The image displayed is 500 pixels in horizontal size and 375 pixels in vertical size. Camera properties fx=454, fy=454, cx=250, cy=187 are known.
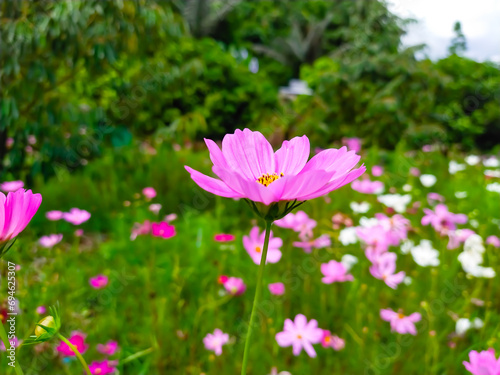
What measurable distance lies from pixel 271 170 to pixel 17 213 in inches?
8.1

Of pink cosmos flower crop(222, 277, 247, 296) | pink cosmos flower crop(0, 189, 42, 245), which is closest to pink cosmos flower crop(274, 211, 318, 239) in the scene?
pink cosmos flower crop(222, 277, 247, 296)

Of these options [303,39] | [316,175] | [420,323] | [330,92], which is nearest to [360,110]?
[330,92]

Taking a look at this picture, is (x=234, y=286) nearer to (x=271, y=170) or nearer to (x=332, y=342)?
(x=332, y=342)

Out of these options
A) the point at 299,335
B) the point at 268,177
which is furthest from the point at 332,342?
the point at 268,177

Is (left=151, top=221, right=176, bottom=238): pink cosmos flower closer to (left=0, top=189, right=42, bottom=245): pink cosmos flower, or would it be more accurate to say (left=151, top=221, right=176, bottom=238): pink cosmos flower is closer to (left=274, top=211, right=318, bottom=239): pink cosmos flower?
(left=274, top=211, right=318, bottom=239): pink cosmos flower

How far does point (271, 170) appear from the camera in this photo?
41 cm

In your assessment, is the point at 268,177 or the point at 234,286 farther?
the point at 234,286

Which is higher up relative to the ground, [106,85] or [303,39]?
[106,85]

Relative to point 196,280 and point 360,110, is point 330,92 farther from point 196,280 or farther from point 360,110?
point 196,280

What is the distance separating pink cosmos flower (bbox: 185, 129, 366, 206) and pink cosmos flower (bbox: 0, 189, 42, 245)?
105 mm

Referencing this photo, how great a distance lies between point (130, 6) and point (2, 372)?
1394 mm

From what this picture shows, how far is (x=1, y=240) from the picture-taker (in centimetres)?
30

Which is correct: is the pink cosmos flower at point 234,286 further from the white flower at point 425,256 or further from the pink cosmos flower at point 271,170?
the pink cosmos flower at point 271,170

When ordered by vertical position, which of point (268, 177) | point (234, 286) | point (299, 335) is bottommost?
point (234, 286)
